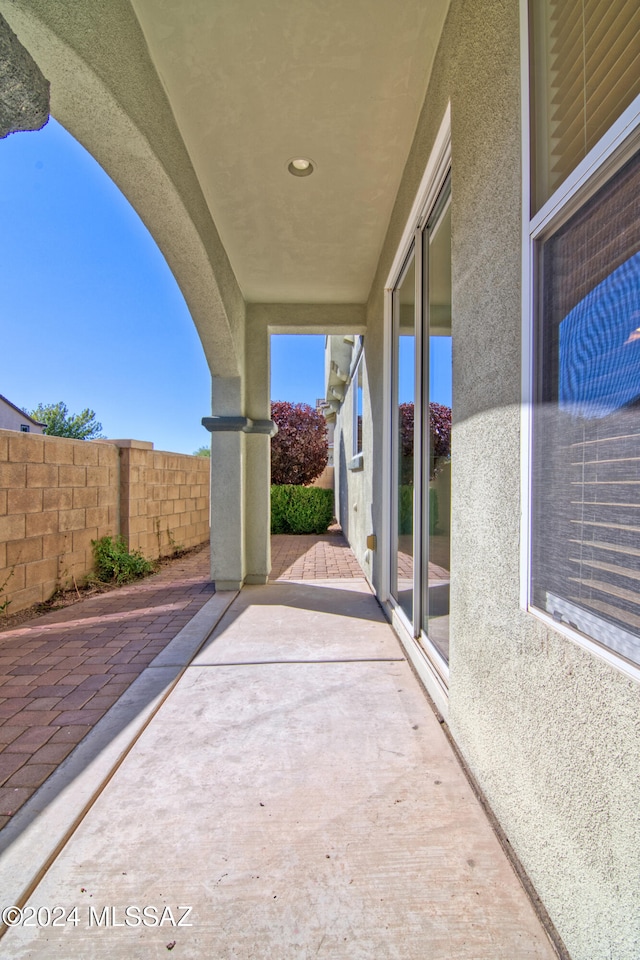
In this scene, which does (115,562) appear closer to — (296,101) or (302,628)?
(302,628)

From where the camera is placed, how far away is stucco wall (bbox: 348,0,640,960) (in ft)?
3.03

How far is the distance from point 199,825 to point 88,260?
124 feet

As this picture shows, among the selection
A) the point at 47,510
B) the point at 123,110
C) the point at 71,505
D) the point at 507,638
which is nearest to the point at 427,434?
the point at 507,638

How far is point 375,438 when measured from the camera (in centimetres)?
429

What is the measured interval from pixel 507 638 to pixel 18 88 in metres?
2.08

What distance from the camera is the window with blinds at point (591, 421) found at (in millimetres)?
913

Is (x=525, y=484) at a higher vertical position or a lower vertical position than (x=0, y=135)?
lower

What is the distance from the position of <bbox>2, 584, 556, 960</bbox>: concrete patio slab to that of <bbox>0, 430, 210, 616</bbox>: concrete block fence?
248 centimetres

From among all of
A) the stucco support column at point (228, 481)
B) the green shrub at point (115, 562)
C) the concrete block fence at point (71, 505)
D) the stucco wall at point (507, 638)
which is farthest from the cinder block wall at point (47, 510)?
the stucco wall at point (507, 638)

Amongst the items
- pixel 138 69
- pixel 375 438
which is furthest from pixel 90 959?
pixel 375 438

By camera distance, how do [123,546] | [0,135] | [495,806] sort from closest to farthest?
[0,135], [495,806], [123,546]

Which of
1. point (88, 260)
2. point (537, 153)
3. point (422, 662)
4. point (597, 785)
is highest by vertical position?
point (88, 260)

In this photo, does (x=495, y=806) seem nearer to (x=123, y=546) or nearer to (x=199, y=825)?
(x=199, y=825)

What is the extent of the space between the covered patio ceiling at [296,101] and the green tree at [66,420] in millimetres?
43473
